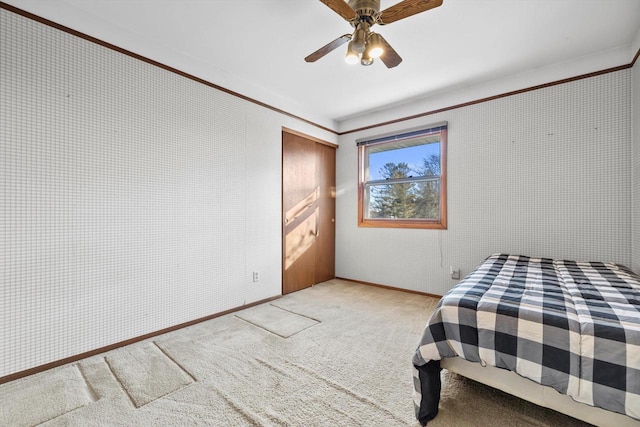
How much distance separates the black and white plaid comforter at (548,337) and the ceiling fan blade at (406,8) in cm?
171

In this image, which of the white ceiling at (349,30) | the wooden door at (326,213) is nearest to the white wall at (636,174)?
the white ceiling at (349,30)

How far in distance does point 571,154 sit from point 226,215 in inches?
141

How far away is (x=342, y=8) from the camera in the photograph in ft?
5.60

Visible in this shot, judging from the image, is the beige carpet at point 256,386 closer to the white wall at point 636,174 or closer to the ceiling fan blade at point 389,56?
the white wall at point 636,174

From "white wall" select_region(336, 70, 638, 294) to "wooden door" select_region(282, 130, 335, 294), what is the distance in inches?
41.8

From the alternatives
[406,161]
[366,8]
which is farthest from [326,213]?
[366,8]

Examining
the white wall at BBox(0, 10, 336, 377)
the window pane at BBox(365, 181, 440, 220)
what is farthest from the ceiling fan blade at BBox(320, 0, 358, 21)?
the window pane at BBox(365, 181, 440, 220)

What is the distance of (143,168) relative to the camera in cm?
243

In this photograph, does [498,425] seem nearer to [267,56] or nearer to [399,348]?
[399,348]

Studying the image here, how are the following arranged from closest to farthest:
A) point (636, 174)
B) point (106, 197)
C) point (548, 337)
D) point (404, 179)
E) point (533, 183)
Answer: point (548, 337) < point (106, 197) < point (636, 174) < point (533, 183) < point (404, 179)

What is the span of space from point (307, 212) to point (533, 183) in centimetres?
274

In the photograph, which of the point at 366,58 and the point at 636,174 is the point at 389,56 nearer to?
the point at 366,58

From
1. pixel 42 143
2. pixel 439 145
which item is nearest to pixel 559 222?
pixel 439 145

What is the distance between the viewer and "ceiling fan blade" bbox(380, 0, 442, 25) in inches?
64.6
